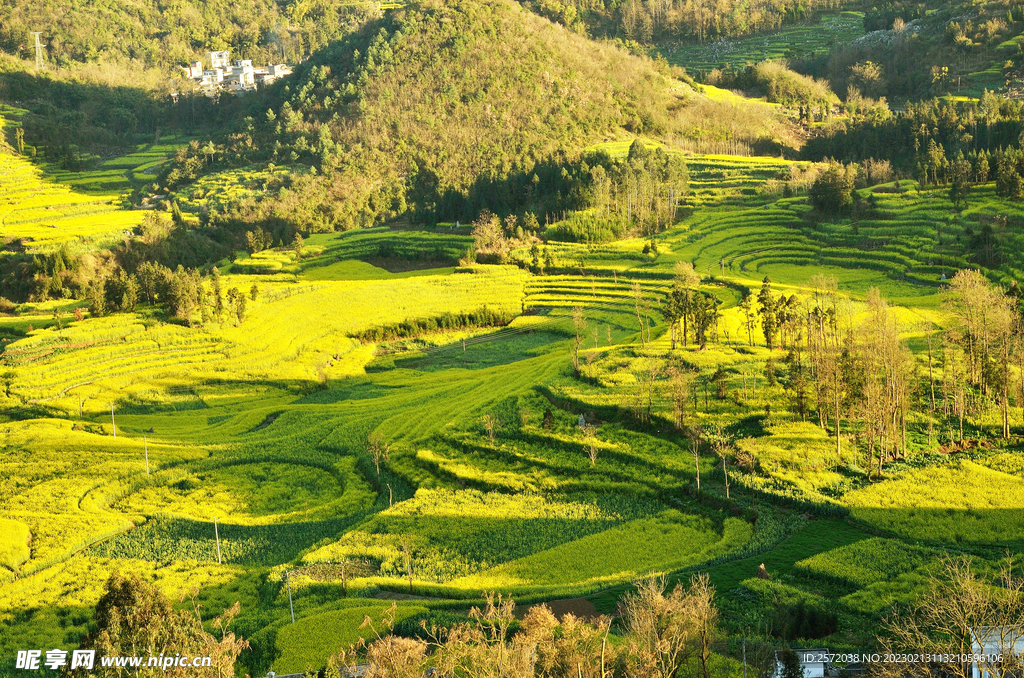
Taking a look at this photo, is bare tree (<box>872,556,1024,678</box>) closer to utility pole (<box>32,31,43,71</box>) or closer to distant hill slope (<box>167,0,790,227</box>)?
distant hill slope (<box>167,0,790,227</box>)

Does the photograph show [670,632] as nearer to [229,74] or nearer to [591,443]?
[591,443]

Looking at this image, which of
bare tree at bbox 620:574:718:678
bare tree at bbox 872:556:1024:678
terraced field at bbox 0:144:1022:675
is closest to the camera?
bare tree at bbox 872:556:1024:678

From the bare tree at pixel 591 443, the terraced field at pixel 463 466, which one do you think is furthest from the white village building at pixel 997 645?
the bare tree at pixel 591 443

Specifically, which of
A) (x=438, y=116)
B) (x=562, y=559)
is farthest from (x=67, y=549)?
(x=438, y=116)

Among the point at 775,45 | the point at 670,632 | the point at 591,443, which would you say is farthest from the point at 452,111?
the point at 670,632

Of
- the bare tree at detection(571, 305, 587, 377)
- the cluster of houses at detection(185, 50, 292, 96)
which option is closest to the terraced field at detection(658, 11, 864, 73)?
the cluster of houses at detection(185, 50, 292, 96)

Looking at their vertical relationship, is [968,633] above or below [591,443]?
above
